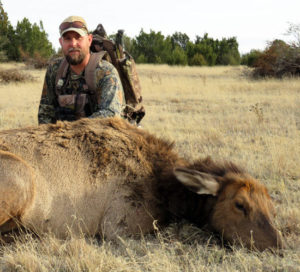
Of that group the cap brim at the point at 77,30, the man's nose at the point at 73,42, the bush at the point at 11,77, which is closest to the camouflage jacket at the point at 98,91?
the man's nose at the point at 73,42

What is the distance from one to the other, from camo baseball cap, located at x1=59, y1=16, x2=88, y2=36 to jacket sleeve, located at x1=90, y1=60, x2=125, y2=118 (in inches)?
24.5

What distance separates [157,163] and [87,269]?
1.51m

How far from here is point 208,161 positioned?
13.7ft

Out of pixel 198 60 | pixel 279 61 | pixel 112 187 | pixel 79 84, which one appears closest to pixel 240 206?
pixel 112 187

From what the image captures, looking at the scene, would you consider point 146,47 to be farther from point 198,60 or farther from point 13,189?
point 13,189

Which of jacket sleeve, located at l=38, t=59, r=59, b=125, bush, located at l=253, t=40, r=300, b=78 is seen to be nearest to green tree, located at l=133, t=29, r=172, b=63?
bush, located at l=253, t=40, r=300, b=78

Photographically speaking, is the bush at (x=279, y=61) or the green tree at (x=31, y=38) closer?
the bush at (x=279, y=61)

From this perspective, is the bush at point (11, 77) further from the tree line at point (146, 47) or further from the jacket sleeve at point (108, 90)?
the tree line at point (146, 47)

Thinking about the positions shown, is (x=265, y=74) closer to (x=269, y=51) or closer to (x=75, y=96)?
(x=269, y=51)

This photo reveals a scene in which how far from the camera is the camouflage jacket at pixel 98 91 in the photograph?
540 centimetres

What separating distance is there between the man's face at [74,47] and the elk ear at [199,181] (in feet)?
9.92

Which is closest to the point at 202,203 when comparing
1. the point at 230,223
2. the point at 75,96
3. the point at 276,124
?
the point at 230,223

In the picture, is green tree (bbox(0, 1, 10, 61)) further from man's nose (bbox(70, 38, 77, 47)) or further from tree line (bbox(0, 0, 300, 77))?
man's nose (bbox(70, 38, 77, 47))

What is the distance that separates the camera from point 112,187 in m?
3.94
